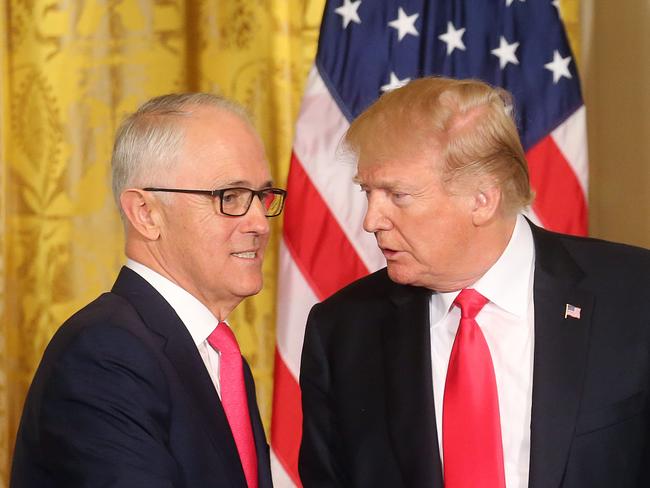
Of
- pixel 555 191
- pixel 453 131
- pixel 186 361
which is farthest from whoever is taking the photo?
pixel 555 191

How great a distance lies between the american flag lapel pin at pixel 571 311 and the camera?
2.20 meters

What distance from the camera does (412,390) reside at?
2.22 metres

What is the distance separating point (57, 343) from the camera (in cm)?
184

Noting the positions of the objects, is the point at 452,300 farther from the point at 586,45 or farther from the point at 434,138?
the point at 586,45

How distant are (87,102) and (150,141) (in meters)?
1.98

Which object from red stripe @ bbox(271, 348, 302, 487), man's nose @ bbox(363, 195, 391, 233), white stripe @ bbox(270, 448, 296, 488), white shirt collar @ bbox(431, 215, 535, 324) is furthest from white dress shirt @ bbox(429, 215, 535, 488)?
white stripe @ bbox(270, 448, 296, 488)

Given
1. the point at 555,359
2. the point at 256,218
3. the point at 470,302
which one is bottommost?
the point at 555,359

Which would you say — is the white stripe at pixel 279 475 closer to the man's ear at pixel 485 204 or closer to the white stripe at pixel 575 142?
the white stripe at pixel 575 142

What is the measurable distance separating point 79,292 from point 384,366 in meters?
2.01

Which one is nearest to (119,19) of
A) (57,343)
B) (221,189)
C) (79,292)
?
(79,292)

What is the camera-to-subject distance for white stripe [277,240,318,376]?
3.44 metres

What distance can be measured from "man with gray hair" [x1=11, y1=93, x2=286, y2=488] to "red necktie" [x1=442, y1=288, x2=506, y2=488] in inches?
15.4

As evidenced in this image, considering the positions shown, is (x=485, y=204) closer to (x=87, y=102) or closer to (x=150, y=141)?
(x=150, y=141)

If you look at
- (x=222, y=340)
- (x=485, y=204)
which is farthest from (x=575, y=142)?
(x=222, y=340)
